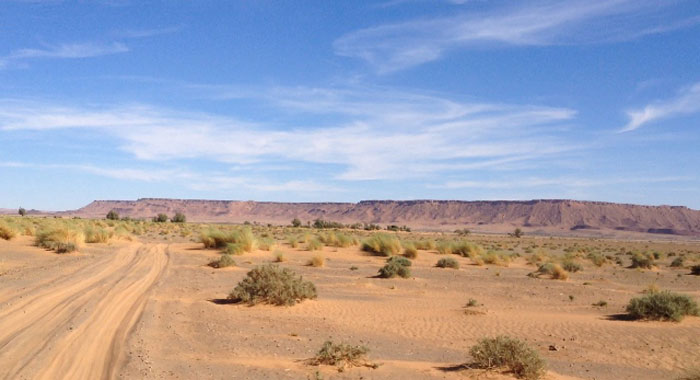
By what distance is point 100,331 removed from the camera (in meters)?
10.4

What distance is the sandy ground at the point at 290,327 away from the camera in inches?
348

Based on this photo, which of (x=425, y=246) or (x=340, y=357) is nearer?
(x=340, y=357)

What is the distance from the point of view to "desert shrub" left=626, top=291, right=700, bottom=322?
47.1ft

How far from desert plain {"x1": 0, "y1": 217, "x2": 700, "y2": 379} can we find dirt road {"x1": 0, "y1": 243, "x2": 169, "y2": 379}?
0.03 meters

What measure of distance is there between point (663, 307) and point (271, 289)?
10201 mm

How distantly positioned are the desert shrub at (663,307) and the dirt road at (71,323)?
1248cm

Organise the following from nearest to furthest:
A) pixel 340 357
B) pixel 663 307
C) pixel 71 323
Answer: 1. pixel 340 357
2. pixel 71 323
3. pixel 663 307

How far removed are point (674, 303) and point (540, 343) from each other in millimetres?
5057

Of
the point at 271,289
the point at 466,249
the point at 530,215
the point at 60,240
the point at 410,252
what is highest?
the point at 530,215

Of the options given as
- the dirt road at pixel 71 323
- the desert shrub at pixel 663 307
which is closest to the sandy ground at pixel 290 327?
the dirt road at pixel 71 323

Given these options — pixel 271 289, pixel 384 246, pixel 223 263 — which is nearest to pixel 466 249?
pixel 384 246

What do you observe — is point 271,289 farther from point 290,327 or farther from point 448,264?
point 448,264

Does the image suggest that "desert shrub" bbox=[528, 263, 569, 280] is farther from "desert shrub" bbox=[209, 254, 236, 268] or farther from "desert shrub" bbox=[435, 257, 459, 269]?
"desert shrub" bbox=[209, 254, 236, 268]

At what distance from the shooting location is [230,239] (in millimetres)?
33312
